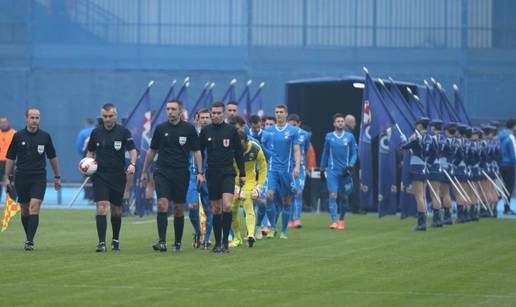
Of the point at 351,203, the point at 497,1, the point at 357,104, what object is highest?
the point at 497,1

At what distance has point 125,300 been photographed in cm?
1295

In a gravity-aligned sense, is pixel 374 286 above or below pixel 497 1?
below

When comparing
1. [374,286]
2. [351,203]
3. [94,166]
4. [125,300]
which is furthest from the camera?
[351,203]

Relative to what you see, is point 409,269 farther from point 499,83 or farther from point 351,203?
point 499,83

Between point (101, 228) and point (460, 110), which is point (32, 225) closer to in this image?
point (101, 228)

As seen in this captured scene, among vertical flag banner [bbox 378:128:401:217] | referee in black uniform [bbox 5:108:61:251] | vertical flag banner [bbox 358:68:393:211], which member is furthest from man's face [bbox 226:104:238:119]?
vertical flag banner [bbox 358:68:393:211]

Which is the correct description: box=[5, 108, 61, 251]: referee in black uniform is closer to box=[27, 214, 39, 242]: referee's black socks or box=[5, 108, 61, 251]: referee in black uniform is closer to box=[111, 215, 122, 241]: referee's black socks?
box=[27, 214, 39, 242]: referee's black socks

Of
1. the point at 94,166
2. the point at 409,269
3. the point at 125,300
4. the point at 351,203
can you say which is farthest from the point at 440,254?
the point at 351,203

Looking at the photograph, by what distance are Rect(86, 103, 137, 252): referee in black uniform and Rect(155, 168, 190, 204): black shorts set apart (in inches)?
17.7

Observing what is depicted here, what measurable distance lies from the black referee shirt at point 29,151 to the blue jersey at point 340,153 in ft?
27.0

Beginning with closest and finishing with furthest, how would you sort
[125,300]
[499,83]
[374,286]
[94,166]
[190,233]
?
[125,300] → [374,286] → [94,166] → [190,233] → [499,83]

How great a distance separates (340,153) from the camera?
26844mm

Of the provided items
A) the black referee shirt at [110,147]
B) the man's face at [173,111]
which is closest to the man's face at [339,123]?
the man's face at [173,111]

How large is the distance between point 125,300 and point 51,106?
35858 mm
